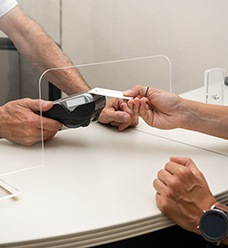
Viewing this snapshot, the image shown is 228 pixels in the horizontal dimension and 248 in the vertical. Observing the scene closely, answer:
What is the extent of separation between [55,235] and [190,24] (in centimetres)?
158

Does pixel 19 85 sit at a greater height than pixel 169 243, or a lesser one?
greater

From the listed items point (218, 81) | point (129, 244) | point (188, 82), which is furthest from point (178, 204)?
point (188, 82)

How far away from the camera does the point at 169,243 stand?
4.43 feet

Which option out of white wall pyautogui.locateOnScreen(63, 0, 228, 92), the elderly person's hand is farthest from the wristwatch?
white wall pyautogui.locateOnScreen(63, 0, 228, 92)

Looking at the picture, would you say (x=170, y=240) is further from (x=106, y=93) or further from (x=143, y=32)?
(x=143, y=32)

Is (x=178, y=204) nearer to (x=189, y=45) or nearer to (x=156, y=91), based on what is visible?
(x=156, y=91)

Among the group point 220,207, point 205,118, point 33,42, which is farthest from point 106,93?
point 33,42

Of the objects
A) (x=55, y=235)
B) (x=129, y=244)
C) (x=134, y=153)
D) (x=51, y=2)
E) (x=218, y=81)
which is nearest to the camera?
(x=55, y=235)

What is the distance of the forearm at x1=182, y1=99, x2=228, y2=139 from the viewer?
125 cm

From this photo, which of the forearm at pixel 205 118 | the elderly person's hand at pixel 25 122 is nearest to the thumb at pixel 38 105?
the elderly person's hand at pixel 25 122

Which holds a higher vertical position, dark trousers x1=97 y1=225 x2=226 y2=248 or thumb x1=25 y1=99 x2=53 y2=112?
thumb x1=25 y1=99 x2=53 y2=112

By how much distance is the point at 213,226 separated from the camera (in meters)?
0.92

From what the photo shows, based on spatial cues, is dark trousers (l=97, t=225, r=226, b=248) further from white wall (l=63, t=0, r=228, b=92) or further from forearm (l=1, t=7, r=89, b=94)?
white wall (l=63, t=0, r=228, b=92)

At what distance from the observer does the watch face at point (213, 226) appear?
2.99 ft
